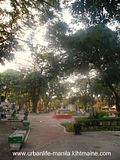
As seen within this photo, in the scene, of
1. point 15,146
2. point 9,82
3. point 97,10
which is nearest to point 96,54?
point 15,146

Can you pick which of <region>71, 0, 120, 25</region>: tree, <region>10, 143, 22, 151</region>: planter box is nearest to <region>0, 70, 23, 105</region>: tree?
<region>10, 143, 22, 151</region>: planter box

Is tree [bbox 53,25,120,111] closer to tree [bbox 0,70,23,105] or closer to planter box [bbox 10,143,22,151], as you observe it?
planter box [bbox 10,143,22,151]

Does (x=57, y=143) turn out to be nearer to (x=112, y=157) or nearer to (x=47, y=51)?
(x=112, y=157)

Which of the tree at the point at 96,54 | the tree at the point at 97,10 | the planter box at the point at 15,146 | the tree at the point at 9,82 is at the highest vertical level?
the tree at the point at 9,82

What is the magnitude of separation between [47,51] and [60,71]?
8.53ft

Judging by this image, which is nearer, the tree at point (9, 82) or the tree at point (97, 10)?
the tree at point (97, 10)

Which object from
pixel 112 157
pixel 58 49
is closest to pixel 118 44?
pixel 58 49

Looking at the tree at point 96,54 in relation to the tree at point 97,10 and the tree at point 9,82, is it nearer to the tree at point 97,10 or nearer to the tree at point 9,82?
the tree at point 97,10

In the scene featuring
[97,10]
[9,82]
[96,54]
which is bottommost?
[97,10]

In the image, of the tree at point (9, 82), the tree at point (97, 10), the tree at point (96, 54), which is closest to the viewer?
the tree at point (97, 10)

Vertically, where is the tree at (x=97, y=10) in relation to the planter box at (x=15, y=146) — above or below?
above

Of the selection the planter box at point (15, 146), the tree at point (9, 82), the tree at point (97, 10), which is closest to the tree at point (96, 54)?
the planter box at point (15, 146)

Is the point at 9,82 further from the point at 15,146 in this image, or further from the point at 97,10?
the point at 97,10

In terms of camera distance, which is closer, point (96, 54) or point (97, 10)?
point (97, 10)
